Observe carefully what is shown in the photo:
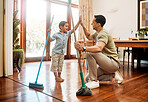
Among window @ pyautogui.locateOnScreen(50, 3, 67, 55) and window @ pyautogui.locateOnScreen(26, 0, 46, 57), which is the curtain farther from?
window @ pyautogui.locateOnScreen(26, 0, 46, 57)

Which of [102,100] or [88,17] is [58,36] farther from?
[88,17]

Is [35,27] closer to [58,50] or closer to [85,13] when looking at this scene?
[85,13]

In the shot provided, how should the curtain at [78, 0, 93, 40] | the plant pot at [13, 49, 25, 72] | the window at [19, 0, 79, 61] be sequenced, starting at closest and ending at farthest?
the plant pot at [13, 49, 25, 72], the window at [19, 0, 79, 61], the curtain at [78, 0, 93, 40]

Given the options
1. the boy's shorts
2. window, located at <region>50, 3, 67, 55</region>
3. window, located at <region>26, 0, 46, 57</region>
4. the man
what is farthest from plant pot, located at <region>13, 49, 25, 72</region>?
window, located at <region>50, 3, 67, 55</region>

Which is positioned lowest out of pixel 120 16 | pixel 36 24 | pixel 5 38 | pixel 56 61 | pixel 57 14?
pixel 56 61

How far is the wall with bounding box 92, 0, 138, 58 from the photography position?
5.50m

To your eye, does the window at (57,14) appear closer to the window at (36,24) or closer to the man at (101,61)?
the window at (36,24)

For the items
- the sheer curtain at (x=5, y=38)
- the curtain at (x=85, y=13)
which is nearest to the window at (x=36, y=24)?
the curtain at (x=85, y=13)

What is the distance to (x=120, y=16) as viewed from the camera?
5.80 meters

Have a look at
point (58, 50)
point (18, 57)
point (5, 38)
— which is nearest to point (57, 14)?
point (18, 57)

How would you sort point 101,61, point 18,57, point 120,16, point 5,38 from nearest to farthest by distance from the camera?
1. point 101,61
2. point 5,38
3. point 18,57
4. point 120,16

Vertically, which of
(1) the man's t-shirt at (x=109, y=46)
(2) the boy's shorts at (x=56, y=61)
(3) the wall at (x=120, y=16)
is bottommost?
(2) the boy's shorts at (x=56, y=61)

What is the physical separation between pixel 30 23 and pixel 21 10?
0.51m

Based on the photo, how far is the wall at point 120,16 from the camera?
5.50 metres
